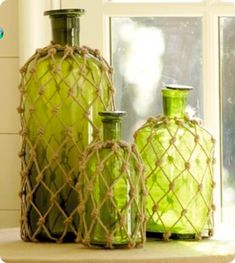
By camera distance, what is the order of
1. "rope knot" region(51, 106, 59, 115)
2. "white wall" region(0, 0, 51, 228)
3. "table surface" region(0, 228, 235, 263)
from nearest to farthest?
"table surface" region(0, 228, 235, 263) < "rope knot" region(51, 106, 59, 115) < "white wall" region(0, 0, 51, 228)

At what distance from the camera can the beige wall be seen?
1.40 meters

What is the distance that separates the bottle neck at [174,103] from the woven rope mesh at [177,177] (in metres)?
0.01

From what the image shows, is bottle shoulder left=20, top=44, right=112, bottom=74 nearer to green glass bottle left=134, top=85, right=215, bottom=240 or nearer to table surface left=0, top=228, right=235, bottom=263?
green glass bottle left=134, top=85, right=215, bottom=240

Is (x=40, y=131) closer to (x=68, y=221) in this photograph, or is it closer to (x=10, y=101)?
(x=68, y=221)

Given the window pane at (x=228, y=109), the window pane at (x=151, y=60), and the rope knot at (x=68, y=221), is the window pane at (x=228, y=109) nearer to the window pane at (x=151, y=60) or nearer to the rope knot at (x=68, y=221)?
the window pane at (x=151, y=60)

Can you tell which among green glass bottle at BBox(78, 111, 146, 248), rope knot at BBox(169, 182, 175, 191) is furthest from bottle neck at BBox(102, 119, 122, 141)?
rope knot at BBox(169, 182, 175, 191)

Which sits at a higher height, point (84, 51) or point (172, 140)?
point (84, 51)

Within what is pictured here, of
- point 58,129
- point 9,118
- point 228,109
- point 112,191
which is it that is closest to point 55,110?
point 58,129

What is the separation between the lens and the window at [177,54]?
141cm

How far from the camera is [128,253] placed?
97 centimetres

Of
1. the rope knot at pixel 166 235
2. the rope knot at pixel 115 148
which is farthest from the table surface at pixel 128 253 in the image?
the rope knot at pixel 115 148

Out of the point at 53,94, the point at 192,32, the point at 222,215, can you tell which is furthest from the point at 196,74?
the point at 53,94

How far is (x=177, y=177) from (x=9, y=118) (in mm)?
432

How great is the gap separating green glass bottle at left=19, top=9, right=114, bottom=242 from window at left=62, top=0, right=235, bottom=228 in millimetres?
330
